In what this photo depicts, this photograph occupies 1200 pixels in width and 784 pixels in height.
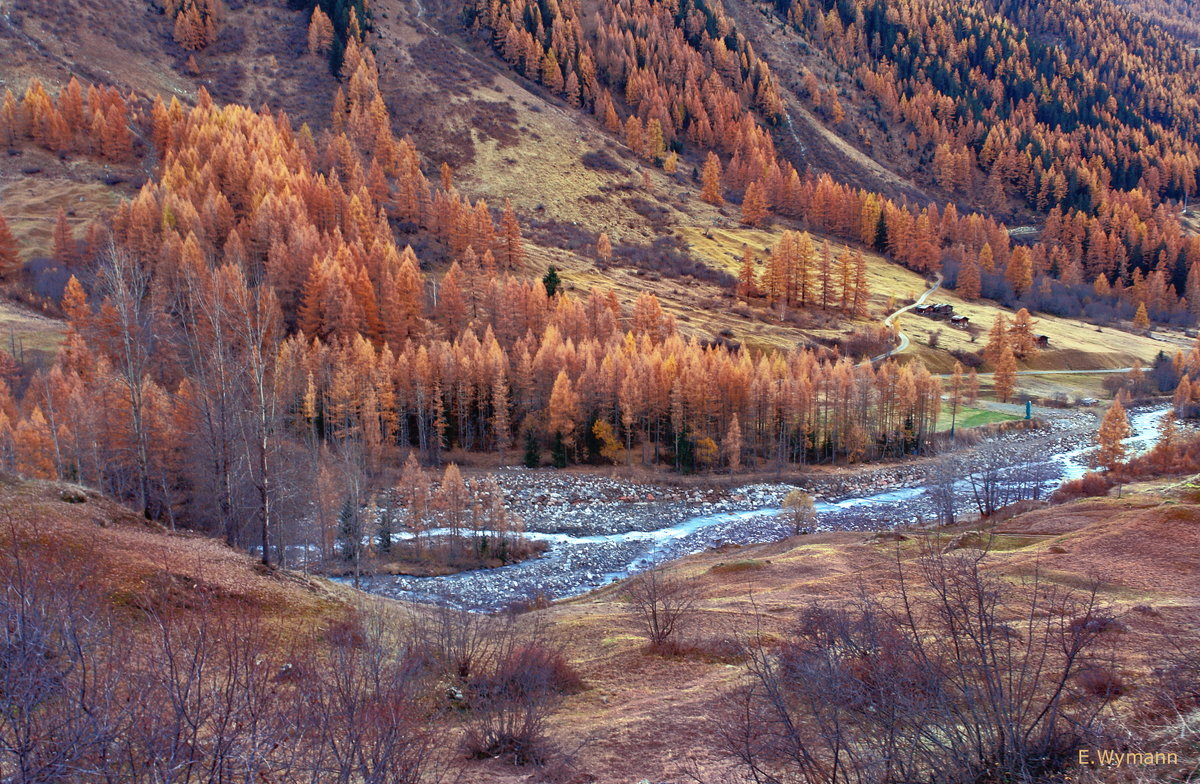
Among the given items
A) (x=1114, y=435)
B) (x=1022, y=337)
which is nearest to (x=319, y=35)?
(x=1022, y=337)

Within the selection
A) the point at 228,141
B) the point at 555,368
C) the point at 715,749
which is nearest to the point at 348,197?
the point at 228,141

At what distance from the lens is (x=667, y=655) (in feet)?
58.0

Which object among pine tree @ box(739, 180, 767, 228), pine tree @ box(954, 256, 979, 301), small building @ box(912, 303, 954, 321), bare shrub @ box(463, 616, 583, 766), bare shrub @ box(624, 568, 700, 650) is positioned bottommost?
bare shrub @ box(624, 568, 700, 650)

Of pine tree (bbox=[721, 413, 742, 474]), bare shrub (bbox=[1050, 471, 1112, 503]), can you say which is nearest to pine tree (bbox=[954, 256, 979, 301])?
pine tree (bbox=[721, 413, 742, 474])

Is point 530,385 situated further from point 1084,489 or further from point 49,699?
point 49,699

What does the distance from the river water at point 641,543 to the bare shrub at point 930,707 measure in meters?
23.4

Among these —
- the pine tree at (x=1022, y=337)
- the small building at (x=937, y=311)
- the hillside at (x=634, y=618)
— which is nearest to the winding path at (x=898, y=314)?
the small building at (x=937, y=311)

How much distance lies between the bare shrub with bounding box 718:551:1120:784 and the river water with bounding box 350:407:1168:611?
23.4m

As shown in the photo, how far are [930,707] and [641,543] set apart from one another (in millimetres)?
39693

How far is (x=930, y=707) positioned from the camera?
894cm

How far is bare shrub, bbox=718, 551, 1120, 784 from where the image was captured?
24.7 feet

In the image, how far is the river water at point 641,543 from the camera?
38.2 metres

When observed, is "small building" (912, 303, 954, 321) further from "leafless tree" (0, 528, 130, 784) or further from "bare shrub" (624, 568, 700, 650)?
"leafless tree" (0, 528, 130, 784)

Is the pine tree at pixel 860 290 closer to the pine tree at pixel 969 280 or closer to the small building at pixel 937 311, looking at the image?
the small building at pixel 937 311
